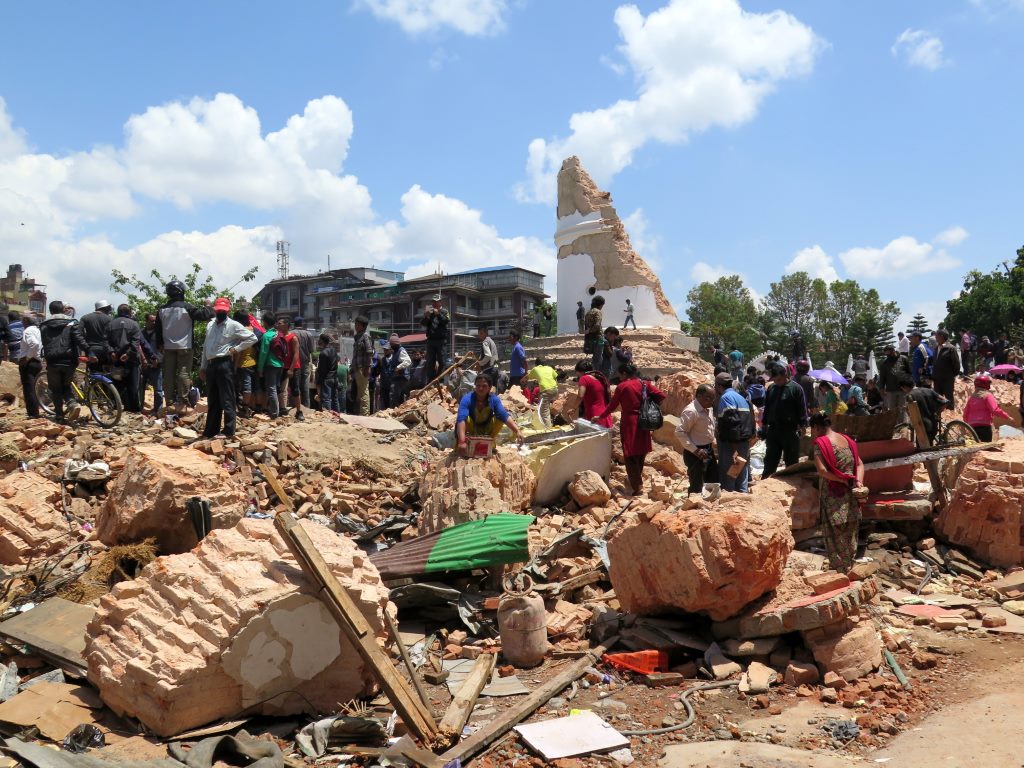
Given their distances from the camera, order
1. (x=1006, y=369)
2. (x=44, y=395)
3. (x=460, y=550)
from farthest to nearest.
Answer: (x=1006, y=369)
(x=44, y=395)
(x=460, y=550)

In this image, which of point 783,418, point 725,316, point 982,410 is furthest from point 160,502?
point 725,316

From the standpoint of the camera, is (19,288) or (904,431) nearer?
(904,431)

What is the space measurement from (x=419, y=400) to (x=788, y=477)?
302 inches

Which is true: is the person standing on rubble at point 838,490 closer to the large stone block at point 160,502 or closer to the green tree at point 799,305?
the large stone block at point 160,502

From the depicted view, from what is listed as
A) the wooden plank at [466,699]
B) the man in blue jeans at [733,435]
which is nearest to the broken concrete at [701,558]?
the wooden plank at [466,699]

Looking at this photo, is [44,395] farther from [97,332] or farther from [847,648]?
[847,648]

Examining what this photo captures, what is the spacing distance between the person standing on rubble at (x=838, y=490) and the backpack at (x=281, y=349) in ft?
23.0

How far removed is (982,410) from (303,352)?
31.4ft

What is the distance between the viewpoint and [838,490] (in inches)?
255

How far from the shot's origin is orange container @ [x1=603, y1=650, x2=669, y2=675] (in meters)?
5.00

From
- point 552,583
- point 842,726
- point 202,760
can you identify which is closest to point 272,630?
point 202,760

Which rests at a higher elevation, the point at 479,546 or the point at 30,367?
the point at 30,367

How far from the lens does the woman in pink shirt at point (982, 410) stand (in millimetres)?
9445

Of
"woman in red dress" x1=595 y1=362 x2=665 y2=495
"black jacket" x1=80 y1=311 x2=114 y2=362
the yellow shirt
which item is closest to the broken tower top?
the yellow shirt
